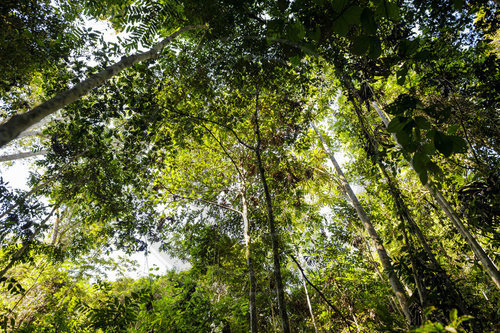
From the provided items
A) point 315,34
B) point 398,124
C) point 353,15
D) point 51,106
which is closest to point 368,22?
point 353,15

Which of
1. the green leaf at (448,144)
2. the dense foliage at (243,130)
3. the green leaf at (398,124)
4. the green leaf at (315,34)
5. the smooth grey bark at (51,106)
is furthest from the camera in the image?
the dense foliage at (243,130)

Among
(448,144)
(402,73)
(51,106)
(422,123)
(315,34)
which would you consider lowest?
(448,144)

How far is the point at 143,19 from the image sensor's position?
3.16m

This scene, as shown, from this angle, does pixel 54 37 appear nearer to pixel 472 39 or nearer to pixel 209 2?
pixel 209 2

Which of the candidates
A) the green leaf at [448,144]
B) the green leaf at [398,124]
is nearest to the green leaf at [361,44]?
the green leaf at [398,124]

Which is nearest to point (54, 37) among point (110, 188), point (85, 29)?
point (85, 29)

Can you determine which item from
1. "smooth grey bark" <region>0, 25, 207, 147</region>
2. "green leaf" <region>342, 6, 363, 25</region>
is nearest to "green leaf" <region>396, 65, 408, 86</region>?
"green leaf" <region>342, 6, 363, 25</region>

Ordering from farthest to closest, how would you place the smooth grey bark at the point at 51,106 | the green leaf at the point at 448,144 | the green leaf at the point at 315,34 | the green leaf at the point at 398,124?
the smooth grey bark at the point at 51,106
the green leaf at the point at 315,34
the green leaf at the point at 398,124
the green leaf at the point at 448,144

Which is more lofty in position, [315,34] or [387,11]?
[315,34]

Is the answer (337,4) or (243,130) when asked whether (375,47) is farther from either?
(243,130)

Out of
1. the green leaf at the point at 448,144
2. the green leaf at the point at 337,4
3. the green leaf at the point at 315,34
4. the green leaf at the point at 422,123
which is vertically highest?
the green leaf at the point at 315,34

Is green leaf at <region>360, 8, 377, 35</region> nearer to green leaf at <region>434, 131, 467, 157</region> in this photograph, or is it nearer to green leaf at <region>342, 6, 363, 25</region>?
green leaf at <region>342, 6, 363, 25</region>

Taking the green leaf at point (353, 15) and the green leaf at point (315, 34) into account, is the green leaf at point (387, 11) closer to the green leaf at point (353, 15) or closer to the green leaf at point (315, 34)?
the green leaf at point (353, 15)

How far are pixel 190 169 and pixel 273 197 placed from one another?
2.84 meters
